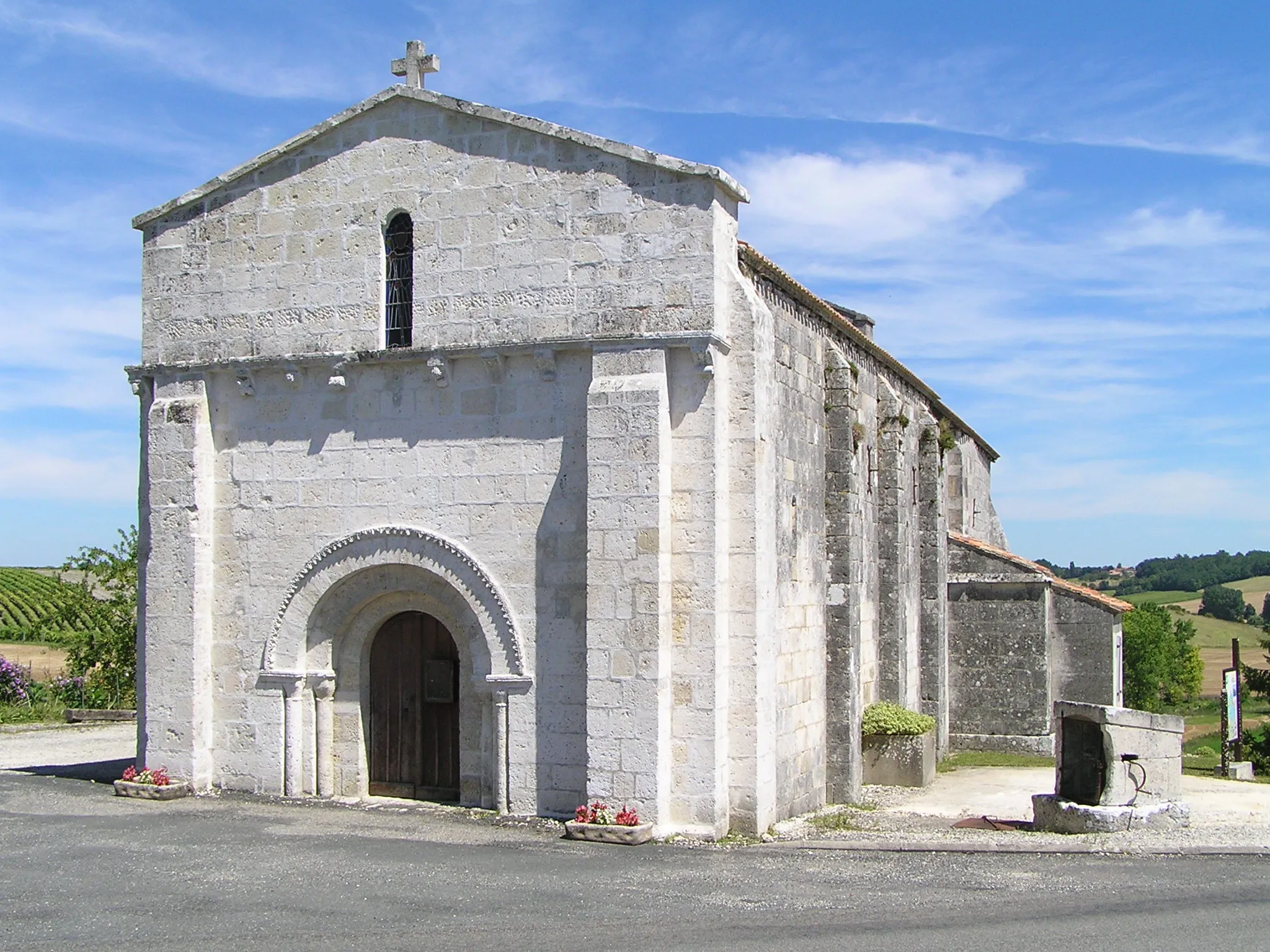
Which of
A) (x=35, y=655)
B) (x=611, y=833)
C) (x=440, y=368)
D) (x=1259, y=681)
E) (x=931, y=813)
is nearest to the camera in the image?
(x=611, y=833)

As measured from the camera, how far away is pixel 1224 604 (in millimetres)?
92438

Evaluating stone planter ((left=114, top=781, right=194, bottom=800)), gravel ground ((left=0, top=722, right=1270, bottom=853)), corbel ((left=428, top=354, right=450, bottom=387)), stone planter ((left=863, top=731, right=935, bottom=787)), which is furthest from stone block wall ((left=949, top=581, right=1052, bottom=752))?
stone planter ((left=114, top=781, right=194, bottom=800))

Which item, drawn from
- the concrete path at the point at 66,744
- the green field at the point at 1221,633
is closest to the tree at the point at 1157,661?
the green field at the point at 1221,633

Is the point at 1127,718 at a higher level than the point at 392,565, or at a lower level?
lower

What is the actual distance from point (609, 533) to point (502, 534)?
1.23 metres

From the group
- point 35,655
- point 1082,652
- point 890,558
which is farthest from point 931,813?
point 35,655

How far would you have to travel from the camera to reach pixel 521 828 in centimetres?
1090

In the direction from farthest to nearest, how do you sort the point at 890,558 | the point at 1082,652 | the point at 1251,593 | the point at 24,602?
the point at 1251,593, the point at 24,602, the point at 1082,652, the point at 890,558

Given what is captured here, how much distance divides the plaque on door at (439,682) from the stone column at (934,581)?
843 cm

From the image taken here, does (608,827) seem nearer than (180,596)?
Yes

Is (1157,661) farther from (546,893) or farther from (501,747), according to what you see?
(546,893)

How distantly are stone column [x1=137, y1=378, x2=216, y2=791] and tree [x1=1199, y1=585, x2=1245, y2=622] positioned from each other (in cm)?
9076

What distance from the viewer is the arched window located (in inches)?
475

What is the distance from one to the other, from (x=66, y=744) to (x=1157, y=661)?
49.2 m
